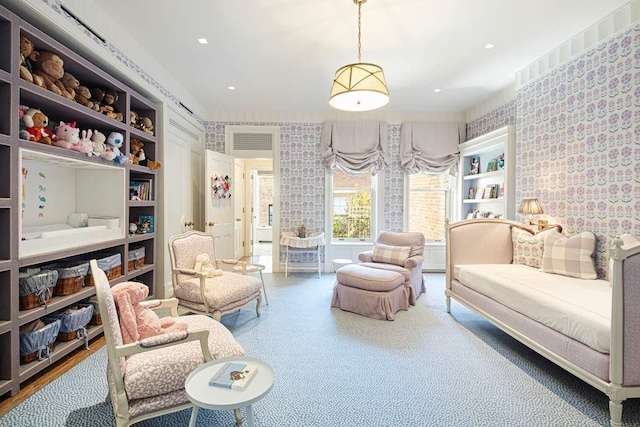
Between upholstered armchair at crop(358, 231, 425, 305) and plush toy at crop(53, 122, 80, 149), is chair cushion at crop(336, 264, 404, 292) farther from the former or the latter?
plush toy at crop(53, 122, 80, 149)

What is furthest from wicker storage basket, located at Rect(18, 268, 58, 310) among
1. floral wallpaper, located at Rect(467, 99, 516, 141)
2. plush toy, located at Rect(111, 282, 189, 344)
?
floral wallpaper, located at Rect(467, 99, 516, 141)

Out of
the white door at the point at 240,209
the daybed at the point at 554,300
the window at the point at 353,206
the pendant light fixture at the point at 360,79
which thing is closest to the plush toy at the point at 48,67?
the pendant light fixture at the point at 360,79

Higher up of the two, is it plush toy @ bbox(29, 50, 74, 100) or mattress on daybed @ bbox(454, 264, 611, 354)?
plush toy @ bbox(29, 50, 74, 100)

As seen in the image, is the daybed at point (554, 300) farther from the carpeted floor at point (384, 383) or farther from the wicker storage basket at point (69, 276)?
the wicker storage basket at point (69, 276)

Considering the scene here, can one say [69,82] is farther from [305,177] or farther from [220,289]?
[305,177]

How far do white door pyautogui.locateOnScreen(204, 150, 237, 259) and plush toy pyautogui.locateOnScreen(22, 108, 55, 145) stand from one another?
254 cm

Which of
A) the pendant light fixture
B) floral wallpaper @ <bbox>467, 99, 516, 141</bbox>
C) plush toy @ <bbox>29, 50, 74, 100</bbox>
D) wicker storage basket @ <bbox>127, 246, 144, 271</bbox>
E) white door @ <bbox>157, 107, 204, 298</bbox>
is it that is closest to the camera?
plush toy @ <bbox>29, 50, 74, 100</bbox>

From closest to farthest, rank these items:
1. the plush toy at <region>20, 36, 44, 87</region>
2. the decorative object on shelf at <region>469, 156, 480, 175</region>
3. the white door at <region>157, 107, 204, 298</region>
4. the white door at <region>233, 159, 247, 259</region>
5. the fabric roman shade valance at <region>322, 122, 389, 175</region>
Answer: the plush toy at <region>20, 36, 44, 87</region> < the white door at <region>157, 107, 204, 298</region> < the decorative object on shelf at <region>469, 156, 480, 175</region> < the fabric roman shade valance at <region>322, 122, 389, 175</region> < the white door at <region>233, 159, 247, 259</region>

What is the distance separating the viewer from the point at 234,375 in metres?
1.44

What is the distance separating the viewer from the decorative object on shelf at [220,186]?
4.98 m

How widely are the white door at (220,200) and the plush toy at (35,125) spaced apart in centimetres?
254

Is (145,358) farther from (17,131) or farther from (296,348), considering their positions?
(17,131)

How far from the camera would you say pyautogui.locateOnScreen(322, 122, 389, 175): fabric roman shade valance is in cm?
557

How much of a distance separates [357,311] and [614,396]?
2184 millimetres
